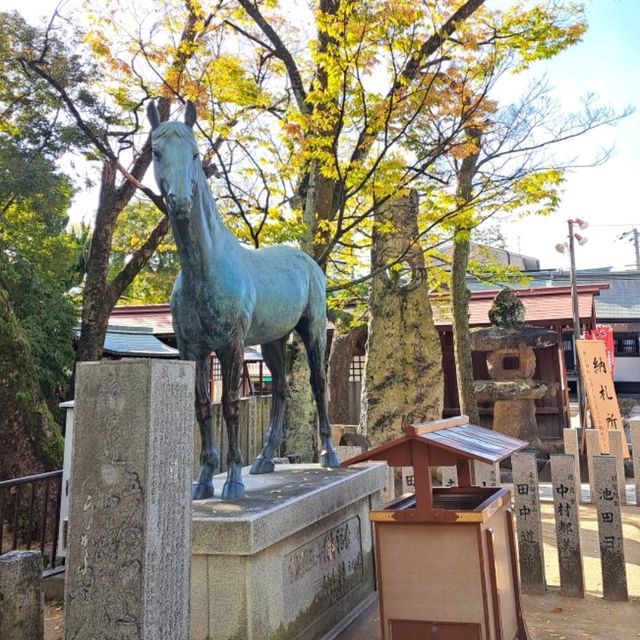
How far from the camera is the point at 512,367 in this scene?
13812mm

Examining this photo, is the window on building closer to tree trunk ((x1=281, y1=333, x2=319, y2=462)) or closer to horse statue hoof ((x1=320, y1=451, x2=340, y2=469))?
tree trunk ((x1=281, y1=333, x2=319, y2=462))

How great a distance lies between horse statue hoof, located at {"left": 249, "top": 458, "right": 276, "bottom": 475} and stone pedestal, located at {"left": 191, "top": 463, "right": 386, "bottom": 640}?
117 millimetres

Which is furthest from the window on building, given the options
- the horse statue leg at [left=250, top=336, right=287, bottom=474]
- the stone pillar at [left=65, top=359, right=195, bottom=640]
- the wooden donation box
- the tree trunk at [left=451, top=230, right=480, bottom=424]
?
the stone pillar at [left=65, top=359, right=195, bottom=640]

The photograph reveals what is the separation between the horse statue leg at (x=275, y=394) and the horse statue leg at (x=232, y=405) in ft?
3.95

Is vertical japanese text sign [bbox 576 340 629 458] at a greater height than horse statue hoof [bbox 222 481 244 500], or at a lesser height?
greater

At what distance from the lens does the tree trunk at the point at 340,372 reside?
15977 mm

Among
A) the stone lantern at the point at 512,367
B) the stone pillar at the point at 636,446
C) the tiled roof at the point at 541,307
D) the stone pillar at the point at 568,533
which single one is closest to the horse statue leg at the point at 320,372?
the stone pillar at the point at 568,533

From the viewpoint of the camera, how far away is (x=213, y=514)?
3.44 metres

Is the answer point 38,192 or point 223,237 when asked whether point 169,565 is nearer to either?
point 223,237

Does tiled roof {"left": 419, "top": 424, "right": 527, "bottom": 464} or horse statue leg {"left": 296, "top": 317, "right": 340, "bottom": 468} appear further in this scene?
horse statue leg {"left": 296, "top": 317, "right": 340, "bottom": 468}

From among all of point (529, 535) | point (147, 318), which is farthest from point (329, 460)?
point (147, 318)

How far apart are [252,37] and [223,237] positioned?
6.49 metres

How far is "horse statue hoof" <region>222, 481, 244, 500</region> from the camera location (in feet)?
12.6

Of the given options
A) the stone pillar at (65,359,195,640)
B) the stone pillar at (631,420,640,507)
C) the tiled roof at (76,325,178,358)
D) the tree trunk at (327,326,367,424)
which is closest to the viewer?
the stone pillar at (65,359,195,640)
